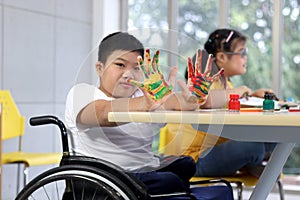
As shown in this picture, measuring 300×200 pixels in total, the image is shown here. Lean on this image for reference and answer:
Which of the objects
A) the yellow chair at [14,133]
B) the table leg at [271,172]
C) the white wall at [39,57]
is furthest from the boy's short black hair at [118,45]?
the white wall at [39,57]

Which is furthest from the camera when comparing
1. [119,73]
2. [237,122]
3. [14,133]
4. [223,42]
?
[14,133]

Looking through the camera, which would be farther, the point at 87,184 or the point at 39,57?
the point at 39,57

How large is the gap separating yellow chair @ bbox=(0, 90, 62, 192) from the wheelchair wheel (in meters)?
1.67

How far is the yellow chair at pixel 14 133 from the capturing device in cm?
314

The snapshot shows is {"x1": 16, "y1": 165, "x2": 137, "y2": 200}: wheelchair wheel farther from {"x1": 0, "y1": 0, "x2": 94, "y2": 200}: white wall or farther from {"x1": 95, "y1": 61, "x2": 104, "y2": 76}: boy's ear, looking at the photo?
Answer: {"x1": 0, "y1": 0, "x2": 94, "y2": 200}: white wall

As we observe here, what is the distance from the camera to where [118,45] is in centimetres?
145

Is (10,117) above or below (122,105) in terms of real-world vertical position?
below

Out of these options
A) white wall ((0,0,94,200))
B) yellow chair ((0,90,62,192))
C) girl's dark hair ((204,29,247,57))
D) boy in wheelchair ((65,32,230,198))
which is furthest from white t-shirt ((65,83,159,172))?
white wall ((0,0,94,200))

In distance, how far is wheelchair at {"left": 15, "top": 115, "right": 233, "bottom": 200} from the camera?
1400mm

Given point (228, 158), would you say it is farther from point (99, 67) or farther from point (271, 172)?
point (99, 67)

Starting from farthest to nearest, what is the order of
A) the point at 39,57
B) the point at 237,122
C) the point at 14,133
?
the point at 39,57, the point at 14,133, the point at 237,122

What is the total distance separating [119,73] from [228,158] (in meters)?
1.05

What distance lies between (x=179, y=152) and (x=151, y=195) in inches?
5.4


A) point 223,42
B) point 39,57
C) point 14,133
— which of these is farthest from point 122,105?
point 39,57
